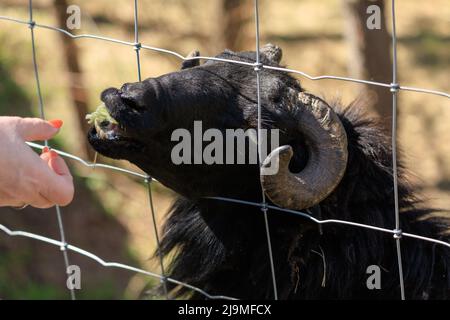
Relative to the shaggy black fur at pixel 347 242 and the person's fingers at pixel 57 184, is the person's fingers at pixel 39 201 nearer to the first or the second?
the person's fingers at pixel 57 184

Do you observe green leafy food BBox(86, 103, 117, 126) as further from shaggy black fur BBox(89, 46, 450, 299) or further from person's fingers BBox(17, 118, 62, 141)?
person's fingers BBox(17, 118, 62, 141)

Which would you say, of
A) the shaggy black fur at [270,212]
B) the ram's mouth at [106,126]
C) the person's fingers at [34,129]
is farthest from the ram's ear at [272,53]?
the person's fingers at [34,129]

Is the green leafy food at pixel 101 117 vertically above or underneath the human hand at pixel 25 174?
above

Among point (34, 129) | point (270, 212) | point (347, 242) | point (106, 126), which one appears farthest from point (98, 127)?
point (347, 242)

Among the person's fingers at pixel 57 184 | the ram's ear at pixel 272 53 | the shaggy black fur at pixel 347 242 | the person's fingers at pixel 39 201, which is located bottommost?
the shaggy black fur at pixel 347 242

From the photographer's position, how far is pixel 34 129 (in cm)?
291

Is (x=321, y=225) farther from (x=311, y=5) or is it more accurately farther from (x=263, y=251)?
(x=311, y=5)

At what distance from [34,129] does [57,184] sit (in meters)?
0.25

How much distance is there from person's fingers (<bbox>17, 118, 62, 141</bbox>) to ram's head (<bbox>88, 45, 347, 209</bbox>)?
0.31 meters

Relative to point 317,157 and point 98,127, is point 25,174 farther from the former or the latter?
point 317,157

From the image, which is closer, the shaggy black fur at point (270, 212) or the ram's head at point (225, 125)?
the ram's head at point (225, 125)

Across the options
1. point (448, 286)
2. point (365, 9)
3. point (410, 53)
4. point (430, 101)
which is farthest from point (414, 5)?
point (448, 286)

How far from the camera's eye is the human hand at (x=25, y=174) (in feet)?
8.96
